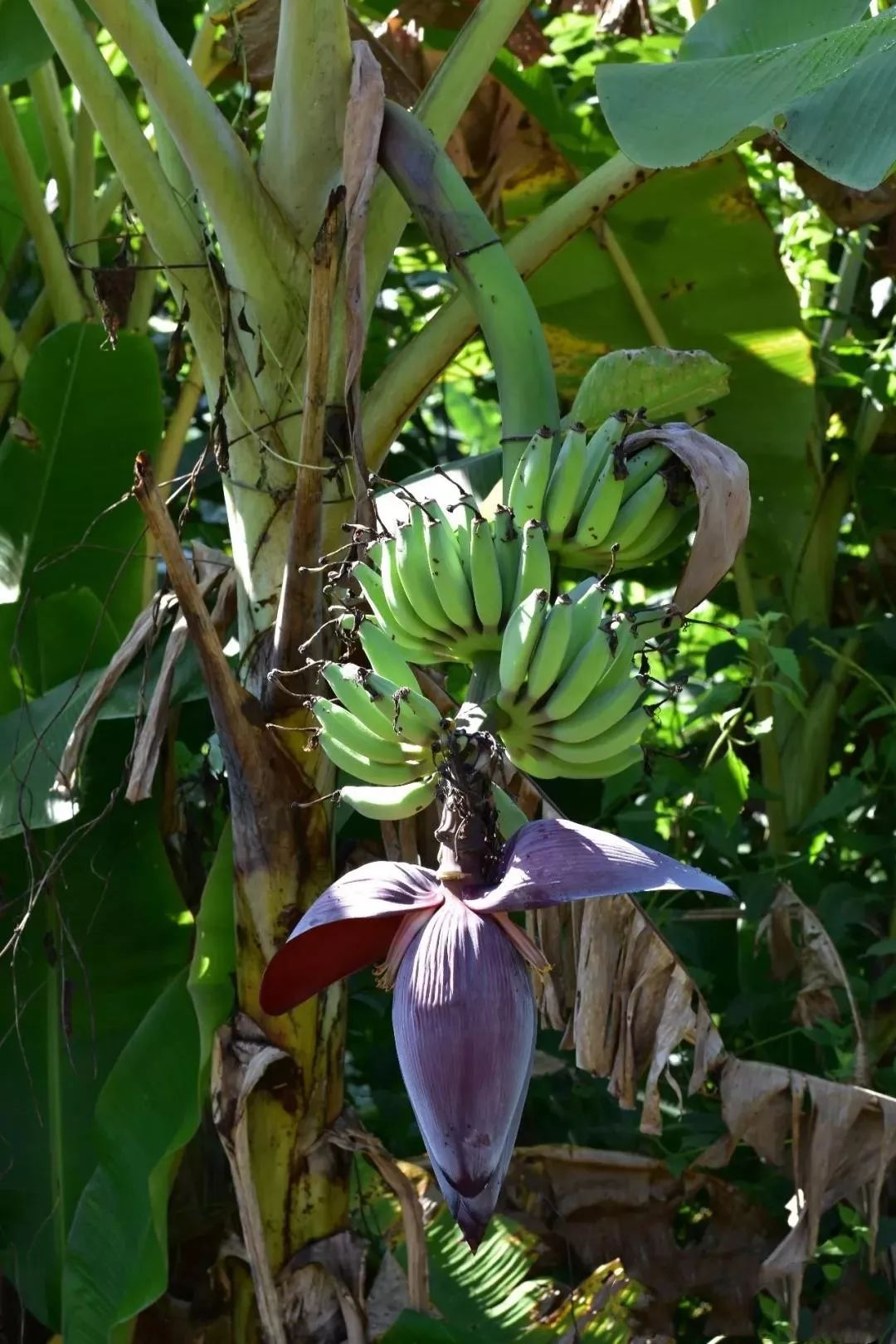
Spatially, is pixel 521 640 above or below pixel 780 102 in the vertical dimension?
below

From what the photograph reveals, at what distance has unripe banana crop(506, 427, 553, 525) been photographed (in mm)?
817

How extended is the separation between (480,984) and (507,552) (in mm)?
272

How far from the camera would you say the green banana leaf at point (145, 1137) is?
112cm

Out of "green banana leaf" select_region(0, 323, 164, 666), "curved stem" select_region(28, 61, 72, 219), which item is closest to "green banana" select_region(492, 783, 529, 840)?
"green banana leaf" select_region(0, 323, 164, 666)

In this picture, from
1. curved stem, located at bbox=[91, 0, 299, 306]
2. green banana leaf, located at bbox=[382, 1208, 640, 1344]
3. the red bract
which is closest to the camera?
the red bract

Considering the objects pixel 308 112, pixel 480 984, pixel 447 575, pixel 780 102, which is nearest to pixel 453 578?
pixel 447 575

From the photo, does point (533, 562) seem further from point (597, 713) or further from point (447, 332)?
point (447, 332)

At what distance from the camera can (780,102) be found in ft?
2.82

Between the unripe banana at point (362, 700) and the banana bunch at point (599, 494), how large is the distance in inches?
5.4

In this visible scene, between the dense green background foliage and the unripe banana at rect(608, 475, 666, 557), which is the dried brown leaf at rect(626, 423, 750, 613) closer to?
the unripe banana at rect(608, 475, 666, 557)

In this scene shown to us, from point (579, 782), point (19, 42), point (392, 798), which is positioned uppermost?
point (19, 42)

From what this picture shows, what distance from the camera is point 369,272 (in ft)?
3.77

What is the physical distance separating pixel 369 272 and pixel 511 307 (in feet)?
1.04

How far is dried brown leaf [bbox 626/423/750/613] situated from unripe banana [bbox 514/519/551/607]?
0.10 m
